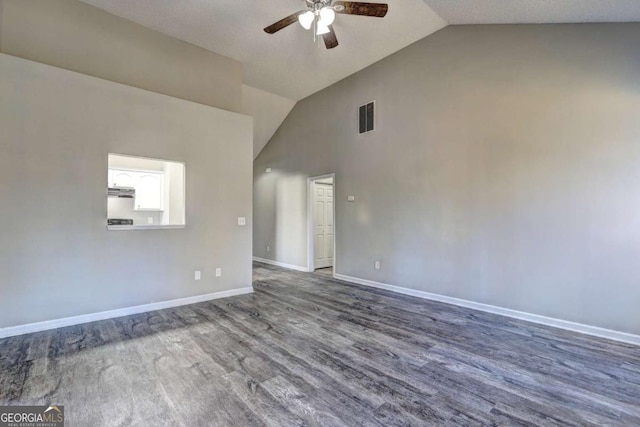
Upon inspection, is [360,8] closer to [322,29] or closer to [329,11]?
[329,11]

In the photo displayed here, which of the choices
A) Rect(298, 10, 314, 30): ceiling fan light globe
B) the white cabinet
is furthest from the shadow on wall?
Rect(298, 10, 314, 30): ceiling fan light globe

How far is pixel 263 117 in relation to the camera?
6.72 m

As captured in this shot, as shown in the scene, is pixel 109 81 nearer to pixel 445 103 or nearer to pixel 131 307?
pixel 131 307

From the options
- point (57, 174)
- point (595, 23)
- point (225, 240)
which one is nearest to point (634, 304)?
point (595, 23)

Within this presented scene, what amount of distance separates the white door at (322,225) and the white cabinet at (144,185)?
122 inches

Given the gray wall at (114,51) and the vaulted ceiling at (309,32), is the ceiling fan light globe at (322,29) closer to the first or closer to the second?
the vaulted ceiling at (309,32)

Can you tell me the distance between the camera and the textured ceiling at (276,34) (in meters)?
3.63

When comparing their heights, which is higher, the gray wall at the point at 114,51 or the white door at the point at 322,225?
the gray wall at the point at 114,51

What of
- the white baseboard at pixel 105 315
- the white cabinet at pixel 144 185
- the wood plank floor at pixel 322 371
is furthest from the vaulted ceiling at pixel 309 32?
the white baseboard at pixel 105 315

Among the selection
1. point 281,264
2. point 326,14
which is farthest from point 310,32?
point 281,264

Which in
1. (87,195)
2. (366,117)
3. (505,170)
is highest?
(366,117)

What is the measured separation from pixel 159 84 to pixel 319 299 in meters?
3.90

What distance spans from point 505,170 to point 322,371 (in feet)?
10.5

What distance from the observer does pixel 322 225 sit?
664 centimetres
